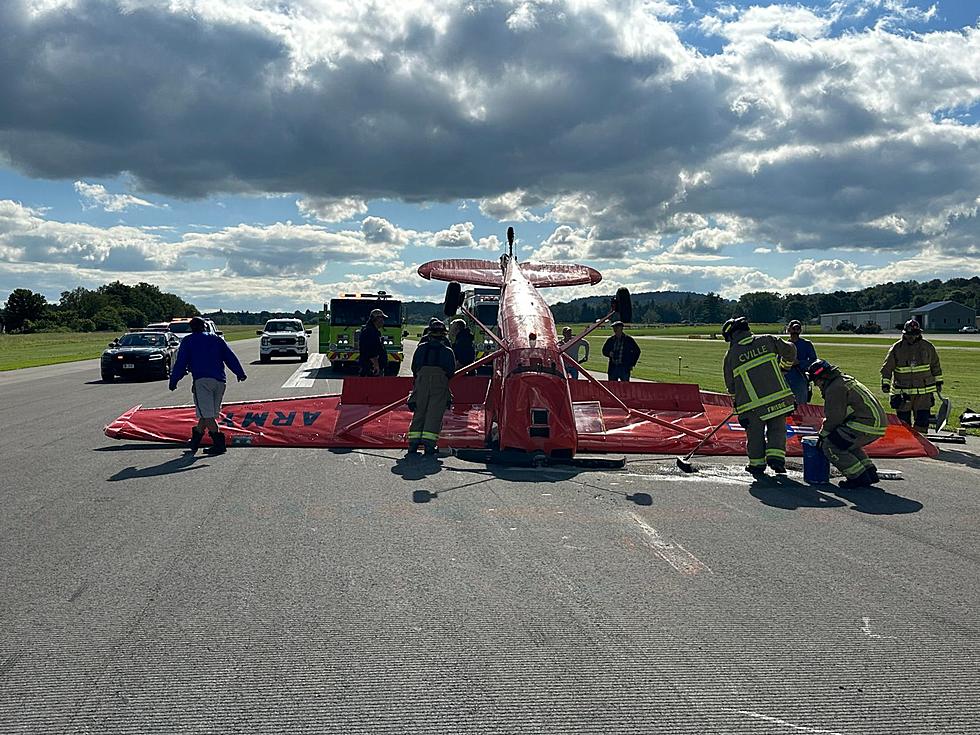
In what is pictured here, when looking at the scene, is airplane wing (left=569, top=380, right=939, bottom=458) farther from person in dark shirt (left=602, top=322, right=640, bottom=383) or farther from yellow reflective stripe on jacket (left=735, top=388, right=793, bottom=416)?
person in dark shirt (left=602, top=322, right=640, bottom=383)

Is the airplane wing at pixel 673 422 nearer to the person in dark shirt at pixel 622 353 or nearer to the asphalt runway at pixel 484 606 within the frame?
the person in dark shirt at pixel 622 353

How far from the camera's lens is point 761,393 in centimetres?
1008

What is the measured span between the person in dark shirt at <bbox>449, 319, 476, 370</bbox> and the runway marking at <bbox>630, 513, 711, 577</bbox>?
10.1 metres

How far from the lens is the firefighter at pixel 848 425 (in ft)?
30.6

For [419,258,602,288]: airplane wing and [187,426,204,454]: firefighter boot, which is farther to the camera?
[419,258,602,288]: airplane wing

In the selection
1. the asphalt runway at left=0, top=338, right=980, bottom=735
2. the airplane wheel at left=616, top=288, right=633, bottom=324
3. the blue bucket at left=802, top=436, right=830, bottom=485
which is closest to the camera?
the asphalt runway at left=0, top=338, right=980, bottom=735

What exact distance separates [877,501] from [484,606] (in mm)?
5404

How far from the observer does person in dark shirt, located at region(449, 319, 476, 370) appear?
1691cm

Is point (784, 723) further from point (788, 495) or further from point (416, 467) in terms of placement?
point (416, 467)

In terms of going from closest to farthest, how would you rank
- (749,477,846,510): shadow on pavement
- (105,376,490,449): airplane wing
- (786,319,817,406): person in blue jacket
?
(749,477,846,510): shadow on pavement < (105,376,490,449): airplane wing < (786,319,817,406): person in blue jacket

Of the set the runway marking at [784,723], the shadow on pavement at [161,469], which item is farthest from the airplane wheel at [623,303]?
the runway marking at [784,723]

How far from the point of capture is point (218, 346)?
11.9m

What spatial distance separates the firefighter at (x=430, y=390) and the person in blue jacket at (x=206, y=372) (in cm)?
254

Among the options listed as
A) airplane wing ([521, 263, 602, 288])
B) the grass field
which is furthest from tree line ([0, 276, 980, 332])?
airplane wing ([521, 263, 602, 288])
